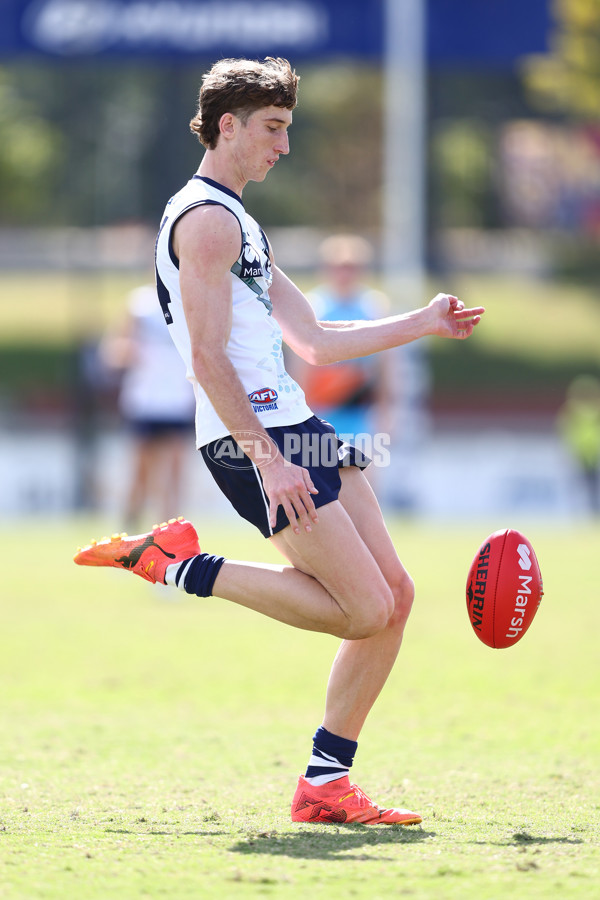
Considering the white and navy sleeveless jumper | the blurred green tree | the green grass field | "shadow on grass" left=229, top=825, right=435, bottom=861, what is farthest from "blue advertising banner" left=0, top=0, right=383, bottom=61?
"shadow on grass" left=229, top=825, right=435, bottom=861

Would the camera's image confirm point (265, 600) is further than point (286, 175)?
No

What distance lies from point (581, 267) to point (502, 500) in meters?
21.8

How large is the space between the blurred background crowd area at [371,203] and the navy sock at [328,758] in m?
14.4

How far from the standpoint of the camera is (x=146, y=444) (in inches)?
375

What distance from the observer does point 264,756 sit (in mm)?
4758

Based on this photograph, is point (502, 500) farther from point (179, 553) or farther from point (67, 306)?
point (67, 306)

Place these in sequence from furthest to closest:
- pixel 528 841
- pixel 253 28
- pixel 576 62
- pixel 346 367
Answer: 1. pixel 576 62
2. pixel 253 28
3. pixel 346 367
4. pixel 528 841

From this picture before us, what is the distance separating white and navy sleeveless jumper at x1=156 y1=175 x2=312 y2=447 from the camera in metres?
3.84

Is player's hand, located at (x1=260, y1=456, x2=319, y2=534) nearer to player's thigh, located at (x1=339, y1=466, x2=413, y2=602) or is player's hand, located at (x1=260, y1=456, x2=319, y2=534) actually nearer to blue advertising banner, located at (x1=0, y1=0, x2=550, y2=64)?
player's thigh, located at (x1=339, y1=466, x2=413, y2=602)

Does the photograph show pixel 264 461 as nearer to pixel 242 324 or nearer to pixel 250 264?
pixel 242 324

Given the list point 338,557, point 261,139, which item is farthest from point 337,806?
point 261,139

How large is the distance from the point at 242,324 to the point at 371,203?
46.8m

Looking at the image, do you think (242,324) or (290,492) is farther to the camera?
(242,324)

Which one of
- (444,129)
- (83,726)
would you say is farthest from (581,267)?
(83,726)
